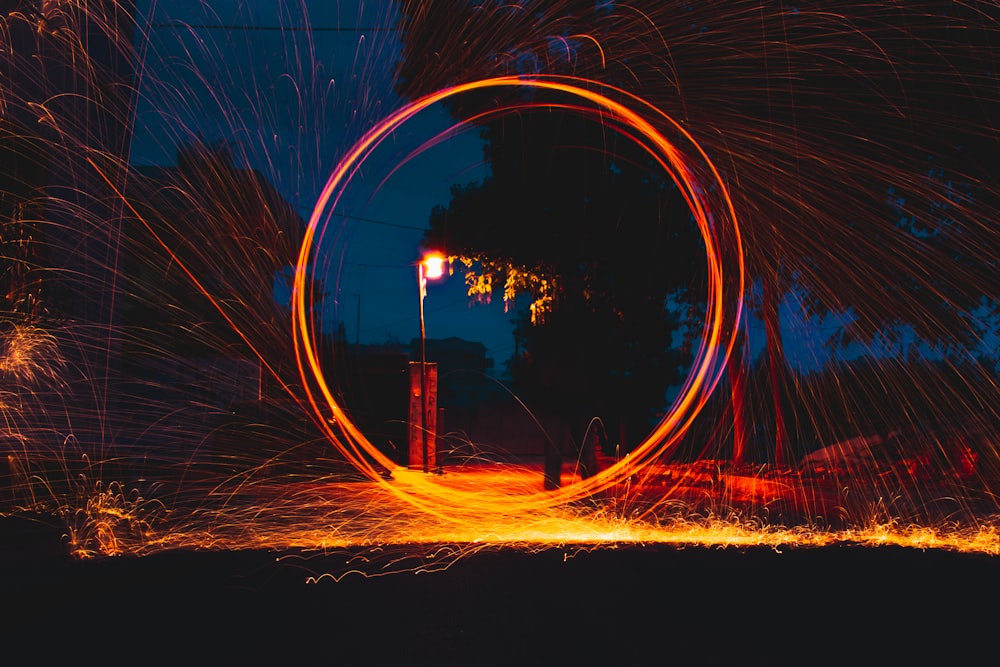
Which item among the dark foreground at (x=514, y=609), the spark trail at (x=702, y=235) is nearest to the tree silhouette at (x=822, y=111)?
the spark trail at (x=702, y=235)

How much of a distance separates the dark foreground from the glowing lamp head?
7122 mm

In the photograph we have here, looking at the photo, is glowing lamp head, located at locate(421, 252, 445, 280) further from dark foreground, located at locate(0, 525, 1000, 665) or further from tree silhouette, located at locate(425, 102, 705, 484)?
dark foreground, located at locate(0, 525, 1000, 665)

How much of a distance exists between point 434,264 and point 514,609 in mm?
8761

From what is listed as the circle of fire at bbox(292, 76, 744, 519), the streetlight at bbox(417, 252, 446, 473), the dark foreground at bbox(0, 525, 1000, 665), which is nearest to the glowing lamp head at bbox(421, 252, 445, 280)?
the streetlight at bbox(417, 252, 446, 473)

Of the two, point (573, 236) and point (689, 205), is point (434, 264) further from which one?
point (689, 205)

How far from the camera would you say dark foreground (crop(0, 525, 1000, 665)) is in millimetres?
4086

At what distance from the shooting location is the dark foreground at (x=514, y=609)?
4086 mm

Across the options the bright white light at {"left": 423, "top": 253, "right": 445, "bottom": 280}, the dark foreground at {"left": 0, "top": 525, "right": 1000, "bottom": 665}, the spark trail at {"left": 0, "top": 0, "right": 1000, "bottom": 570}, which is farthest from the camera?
the bright white light at {"left": 423, "top": 253, "right": 445, "bottom": 280}

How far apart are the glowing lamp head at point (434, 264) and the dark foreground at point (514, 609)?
7122 mm

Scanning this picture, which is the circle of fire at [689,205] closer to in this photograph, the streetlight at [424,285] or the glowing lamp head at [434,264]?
the streetlight at [424,285]

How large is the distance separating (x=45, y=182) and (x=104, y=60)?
270cm

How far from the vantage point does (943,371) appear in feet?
48.6

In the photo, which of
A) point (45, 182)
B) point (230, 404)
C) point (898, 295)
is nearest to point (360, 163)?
point (45, 182)

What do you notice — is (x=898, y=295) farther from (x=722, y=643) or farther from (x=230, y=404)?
(x=230, y=404)
